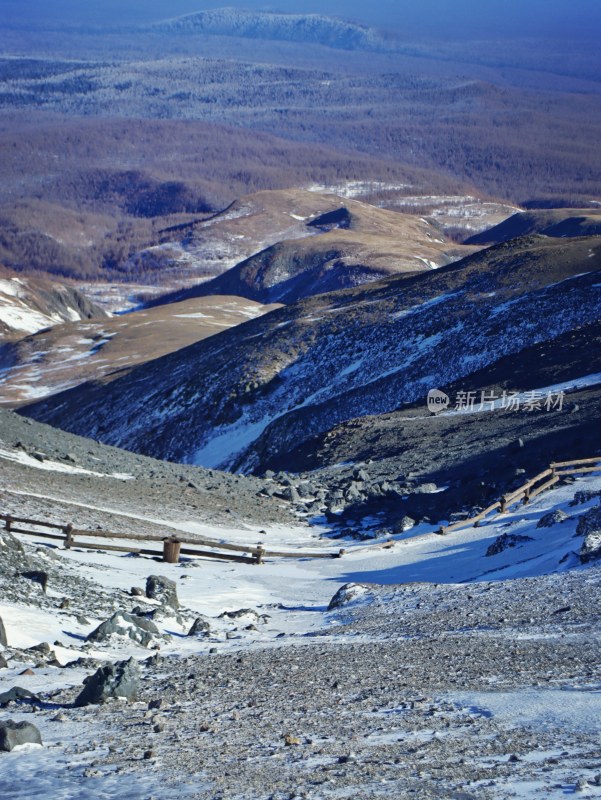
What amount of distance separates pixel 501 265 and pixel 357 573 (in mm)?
41926

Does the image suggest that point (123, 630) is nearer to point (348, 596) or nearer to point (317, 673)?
point (317, 673)

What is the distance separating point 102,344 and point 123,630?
333ft

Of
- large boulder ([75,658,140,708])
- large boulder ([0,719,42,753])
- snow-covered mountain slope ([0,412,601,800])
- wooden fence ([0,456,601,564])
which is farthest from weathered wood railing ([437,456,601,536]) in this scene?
large boulder ([0,719,42,753])

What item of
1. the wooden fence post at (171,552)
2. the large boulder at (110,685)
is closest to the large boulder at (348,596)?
the wooden fence post at (171,552)

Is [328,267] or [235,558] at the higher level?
[235,558]

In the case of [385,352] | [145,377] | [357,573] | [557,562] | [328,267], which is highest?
[557,562]

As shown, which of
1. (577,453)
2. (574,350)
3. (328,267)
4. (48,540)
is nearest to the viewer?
(48,540)

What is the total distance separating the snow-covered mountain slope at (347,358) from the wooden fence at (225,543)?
22.3m

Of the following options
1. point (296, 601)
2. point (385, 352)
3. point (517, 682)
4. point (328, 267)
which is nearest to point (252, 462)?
point (385, 352)

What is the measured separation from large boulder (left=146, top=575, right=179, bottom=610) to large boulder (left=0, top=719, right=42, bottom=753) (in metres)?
7.42

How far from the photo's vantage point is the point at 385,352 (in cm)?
5644

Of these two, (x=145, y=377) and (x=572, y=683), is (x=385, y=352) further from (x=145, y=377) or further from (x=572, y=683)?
(x=572, y=683)

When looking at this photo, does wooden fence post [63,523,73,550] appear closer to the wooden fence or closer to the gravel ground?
the wooden fence

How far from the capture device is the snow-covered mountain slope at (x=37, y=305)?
528ft
